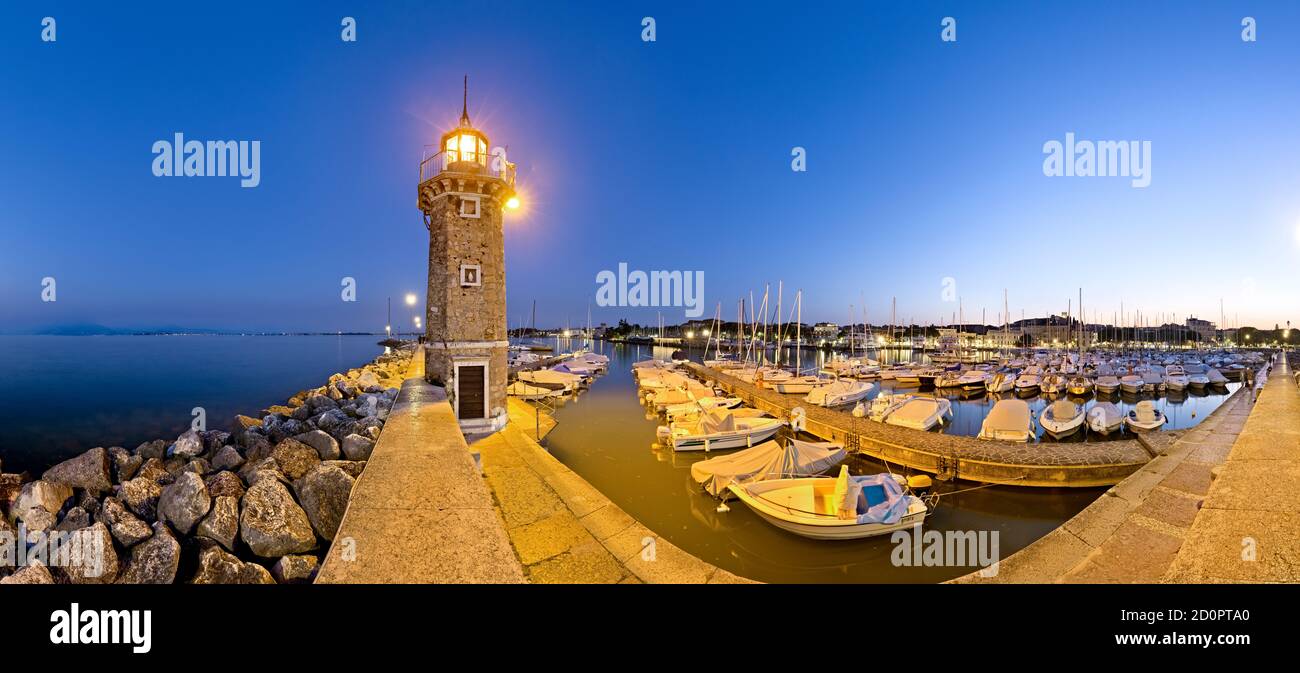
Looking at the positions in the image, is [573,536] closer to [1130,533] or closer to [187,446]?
[1130,533]

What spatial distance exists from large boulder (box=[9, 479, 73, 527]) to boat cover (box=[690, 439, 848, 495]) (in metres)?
13.0

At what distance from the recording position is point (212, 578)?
5238mm

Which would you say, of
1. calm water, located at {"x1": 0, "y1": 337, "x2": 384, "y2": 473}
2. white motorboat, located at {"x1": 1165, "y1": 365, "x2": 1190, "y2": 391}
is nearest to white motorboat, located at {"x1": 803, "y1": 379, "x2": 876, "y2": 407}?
white motorboat, located at {"x1": 1165, "y1": 365, "x2": 1190, "y2": 391}

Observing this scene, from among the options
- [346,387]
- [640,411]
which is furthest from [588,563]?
[640,411]

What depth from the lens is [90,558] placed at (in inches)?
218

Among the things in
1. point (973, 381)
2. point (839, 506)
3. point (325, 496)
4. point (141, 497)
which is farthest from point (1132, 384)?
point (141, 497)

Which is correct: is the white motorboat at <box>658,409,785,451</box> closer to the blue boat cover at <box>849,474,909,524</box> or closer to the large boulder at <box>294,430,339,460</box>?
the blue boat cover at <box>849,474,909,524</box>

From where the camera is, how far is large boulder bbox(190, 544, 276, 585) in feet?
17.2

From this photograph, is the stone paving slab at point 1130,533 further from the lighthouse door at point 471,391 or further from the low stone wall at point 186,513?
the lighthouse door at point 471,391

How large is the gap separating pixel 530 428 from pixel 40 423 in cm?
2650

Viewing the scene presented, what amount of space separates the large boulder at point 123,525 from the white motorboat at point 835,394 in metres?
25.6

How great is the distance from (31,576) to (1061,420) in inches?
1151

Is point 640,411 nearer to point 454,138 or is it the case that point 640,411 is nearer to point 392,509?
point 454,138

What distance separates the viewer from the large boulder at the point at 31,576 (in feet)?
15.9
